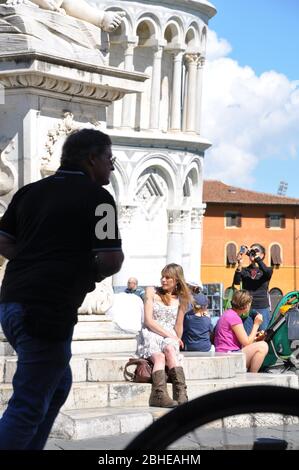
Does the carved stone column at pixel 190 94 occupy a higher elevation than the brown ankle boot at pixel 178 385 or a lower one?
higher

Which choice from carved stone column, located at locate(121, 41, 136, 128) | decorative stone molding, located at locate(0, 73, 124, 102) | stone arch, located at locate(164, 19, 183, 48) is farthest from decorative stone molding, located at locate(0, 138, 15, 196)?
stone arch, located at locate(164, 19, 183, 48)

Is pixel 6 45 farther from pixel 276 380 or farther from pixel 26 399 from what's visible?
pixel 26 399

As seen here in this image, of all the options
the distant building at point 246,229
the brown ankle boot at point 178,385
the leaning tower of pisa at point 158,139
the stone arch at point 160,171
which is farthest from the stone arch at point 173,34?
the brown ankle boot at point 178,385

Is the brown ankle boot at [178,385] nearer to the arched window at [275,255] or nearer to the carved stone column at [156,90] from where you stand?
the carved stone column at [156,90]

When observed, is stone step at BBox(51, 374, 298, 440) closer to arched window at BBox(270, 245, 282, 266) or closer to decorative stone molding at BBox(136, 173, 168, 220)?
decorative stone molding at BBox(136, 173, 168, 220)

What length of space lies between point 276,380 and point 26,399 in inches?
208

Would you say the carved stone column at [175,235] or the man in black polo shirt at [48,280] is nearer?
the man in black polo shirt at [48,280]

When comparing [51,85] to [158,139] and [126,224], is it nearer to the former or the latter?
[126,224]

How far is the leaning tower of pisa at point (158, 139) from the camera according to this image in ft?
206

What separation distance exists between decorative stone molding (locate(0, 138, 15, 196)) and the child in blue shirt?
2241 mm

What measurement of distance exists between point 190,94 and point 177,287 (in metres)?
61.0

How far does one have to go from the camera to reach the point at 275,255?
3561 inches

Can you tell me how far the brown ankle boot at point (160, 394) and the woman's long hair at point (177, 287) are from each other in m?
0.82
